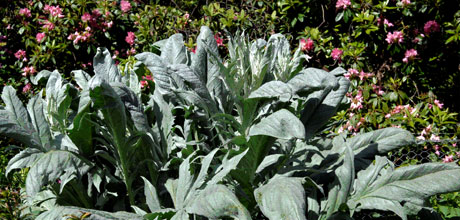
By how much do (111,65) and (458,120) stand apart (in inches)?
152

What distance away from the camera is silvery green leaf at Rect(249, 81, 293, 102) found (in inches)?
78.5

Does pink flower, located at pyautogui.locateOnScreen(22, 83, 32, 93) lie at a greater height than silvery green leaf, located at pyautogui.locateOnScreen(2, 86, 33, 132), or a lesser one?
lesser

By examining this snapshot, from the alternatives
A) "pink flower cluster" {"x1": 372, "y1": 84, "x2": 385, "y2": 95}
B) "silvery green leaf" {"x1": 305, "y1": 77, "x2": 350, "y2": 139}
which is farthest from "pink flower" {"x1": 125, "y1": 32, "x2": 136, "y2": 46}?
"silvery green leaf" {"x1": 305, "y1": 77, "x2": 350, "y2": 139}

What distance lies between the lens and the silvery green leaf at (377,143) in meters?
2.53

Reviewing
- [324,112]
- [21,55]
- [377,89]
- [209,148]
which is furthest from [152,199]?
[21,55]

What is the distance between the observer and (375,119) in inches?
182

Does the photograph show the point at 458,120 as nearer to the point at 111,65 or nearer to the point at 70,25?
the point at 111,65

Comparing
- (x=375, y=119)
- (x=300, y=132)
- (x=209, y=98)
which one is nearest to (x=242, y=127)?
(x=209, y=98)

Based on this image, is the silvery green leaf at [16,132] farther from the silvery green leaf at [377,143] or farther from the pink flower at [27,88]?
the pink flower at [27,88]

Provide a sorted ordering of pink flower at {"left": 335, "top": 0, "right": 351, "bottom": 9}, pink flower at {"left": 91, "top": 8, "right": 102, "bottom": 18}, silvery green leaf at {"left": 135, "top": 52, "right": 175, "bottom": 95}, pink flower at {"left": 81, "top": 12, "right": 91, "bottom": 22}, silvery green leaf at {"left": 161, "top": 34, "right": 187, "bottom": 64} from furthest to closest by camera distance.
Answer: pink flower at {"left": 91, "top": 8, "right": 102, "bottom": 18}, pink flower at {"left": 81, "top": 12, "right": 91, "bottom": 22}, pink flower at {"left": 335, "top": 0, "right": 351, "bottom": 9}, silvery green leaf at {"left": 161, "top": 34, "right": 187, "bottom": 64}, silvery green leaf at {"left": 135, "top": 52, "right": 175, "bottom": 95}

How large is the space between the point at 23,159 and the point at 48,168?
140 millimetres

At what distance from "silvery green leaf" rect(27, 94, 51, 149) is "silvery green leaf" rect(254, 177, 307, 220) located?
102 centimetres

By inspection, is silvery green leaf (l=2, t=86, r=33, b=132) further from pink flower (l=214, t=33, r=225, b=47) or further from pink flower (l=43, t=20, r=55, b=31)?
pink flower (l=43, t=20, r=55, b=31)

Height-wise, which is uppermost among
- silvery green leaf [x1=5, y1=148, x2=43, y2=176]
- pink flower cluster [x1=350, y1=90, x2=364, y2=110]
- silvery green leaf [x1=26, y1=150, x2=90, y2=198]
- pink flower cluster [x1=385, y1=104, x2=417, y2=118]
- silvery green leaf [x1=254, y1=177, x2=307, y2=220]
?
silvery green leaf [x1=5, y1=148, x2=43, y2=176]
